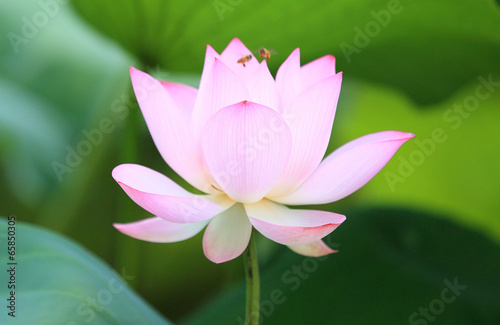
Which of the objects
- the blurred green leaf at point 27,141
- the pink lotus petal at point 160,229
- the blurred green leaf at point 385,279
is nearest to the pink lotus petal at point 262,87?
the pink lotus petal at point 160,229

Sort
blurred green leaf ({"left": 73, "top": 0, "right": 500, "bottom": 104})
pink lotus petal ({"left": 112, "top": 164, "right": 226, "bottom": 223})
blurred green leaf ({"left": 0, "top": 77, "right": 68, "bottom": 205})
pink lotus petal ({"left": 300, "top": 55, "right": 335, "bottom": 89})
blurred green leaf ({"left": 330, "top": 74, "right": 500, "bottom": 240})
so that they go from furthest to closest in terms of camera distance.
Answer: blurred green leaf ({"left": 330, "top": 74, "right": 500, "bottom": 240}) → blurred green leaf ({"left": 0, "top": 77, "right": 68, "bottom": 205}) → blurred green leaf ({"left": 73, "top": 0, "right": 500, "bottom": 104}) → pink lotus petal ({"left": 300, "top": 55, "right": 335, "bottom": 89}) → pink lotus petal ({"left": 112, "top": 164, "right": 226, "bottom": 223})

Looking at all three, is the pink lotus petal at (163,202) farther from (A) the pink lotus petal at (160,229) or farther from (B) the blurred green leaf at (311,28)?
(B) the blurred green leaf at (311,28)

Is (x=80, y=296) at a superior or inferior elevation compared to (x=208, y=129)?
inferior

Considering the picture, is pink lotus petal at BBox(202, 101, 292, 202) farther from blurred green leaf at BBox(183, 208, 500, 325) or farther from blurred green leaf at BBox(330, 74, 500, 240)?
blurred green leaf at BBox(330, 74, 500, 240)

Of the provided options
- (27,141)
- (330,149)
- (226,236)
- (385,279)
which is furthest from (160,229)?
(330,149)

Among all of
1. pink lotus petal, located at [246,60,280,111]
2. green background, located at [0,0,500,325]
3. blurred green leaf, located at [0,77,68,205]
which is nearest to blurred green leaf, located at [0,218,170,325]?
green background, located at [0,0,500,325]

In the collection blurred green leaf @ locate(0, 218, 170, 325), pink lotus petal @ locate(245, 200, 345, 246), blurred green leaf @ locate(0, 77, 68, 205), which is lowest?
blurred green leaf @ locate(0, 77, 68, 205)

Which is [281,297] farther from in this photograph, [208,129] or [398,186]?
[398,186]

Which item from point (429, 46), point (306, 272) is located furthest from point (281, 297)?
point (429, 46)

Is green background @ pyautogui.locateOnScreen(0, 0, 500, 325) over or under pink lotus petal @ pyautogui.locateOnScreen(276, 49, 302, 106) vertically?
under
